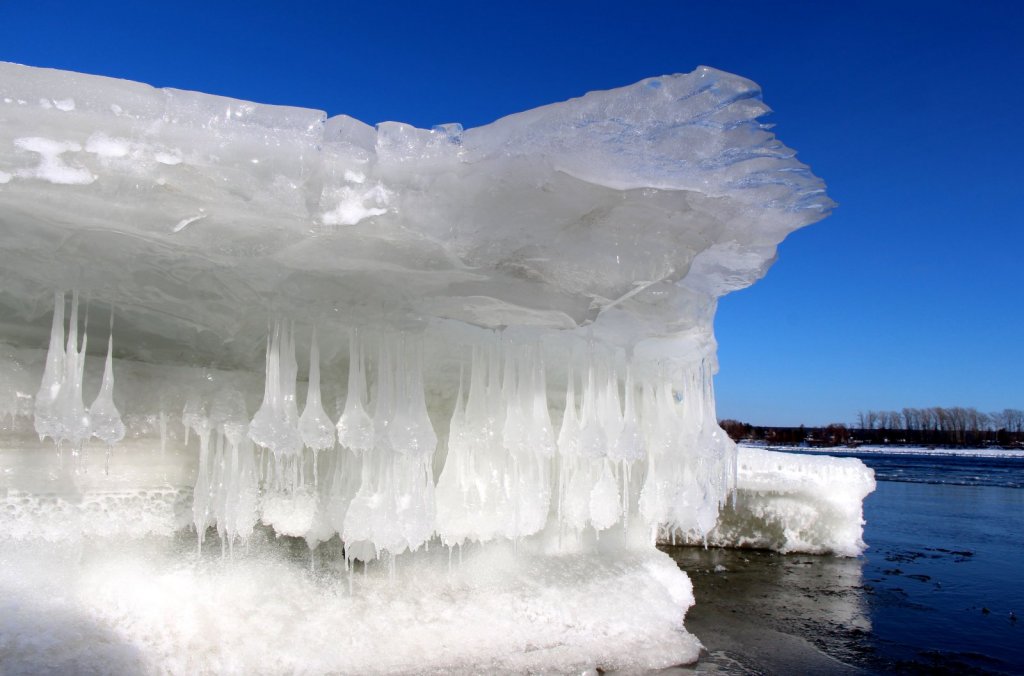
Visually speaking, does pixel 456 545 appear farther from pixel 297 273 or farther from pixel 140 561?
pixel 297 273

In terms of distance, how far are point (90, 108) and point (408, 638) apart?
3.19 metres

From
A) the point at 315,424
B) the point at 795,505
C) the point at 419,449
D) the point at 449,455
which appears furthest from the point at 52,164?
the point at 795,505

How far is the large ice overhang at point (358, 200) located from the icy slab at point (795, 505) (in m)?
6.44

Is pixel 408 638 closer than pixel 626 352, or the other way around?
pixel 408 638

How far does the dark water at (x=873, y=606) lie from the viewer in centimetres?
504

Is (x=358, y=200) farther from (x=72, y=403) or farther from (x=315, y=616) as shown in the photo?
(x=315, y=616)

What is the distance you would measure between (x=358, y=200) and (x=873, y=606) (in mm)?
6628

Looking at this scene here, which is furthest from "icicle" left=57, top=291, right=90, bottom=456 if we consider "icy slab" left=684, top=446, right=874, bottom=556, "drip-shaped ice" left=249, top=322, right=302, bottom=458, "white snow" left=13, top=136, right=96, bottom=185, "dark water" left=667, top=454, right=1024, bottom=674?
"icy slab" left=684, top=446, right=874, bottom=556

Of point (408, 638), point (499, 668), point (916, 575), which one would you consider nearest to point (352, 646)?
point (408, 638)

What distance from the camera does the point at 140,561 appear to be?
3.89 m

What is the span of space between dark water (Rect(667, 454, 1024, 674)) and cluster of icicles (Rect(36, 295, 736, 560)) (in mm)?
1148

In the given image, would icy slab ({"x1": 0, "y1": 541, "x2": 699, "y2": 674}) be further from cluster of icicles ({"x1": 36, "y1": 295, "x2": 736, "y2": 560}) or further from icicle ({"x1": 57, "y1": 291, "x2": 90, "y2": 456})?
icicle ({"x1": 57, "y1": 291, "x2": 90, "y2": 456})

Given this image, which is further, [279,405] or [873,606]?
[873,606]

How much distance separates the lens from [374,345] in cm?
442
